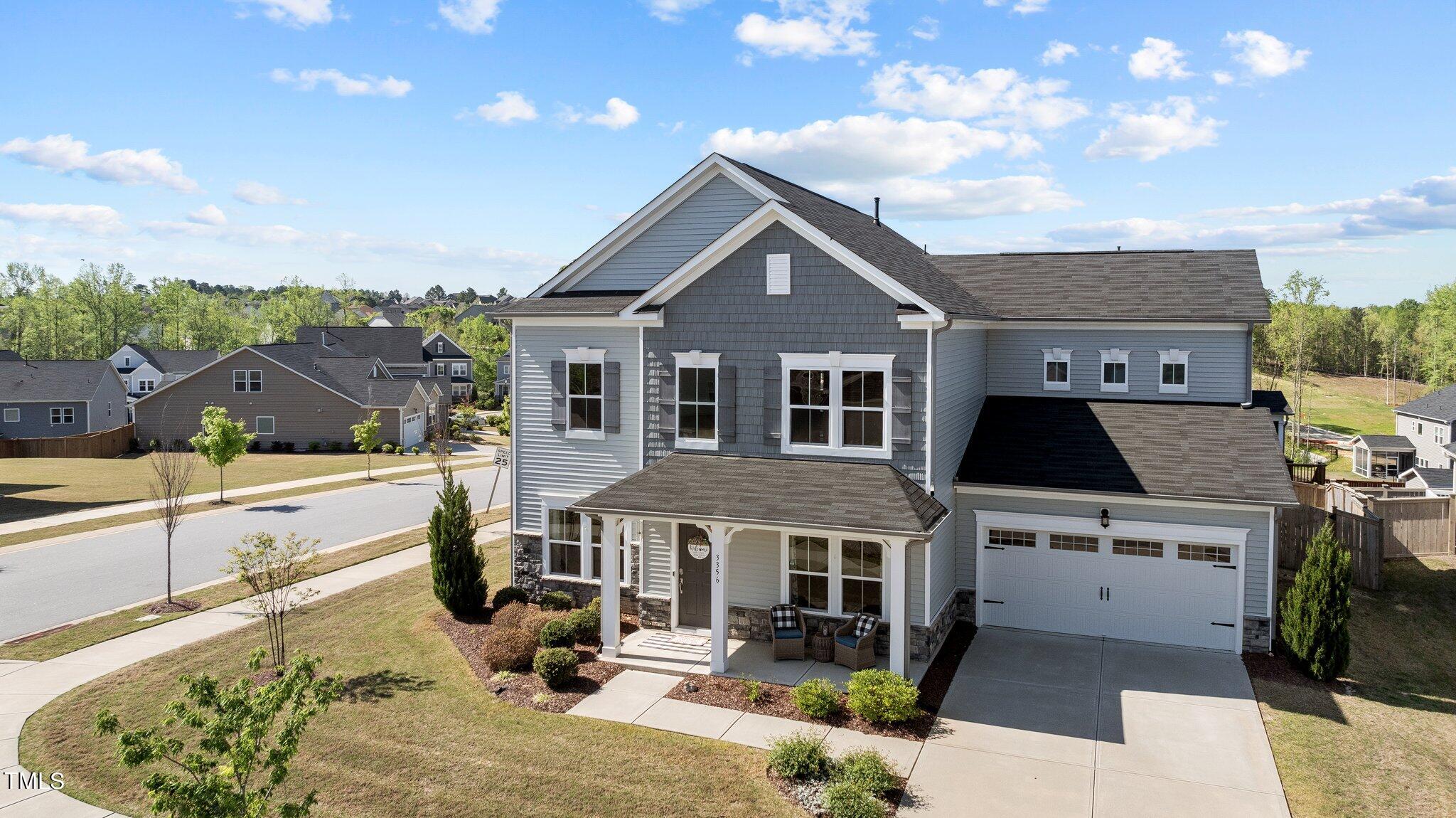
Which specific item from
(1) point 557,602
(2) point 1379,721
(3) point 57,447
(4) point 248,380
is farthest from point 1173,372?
(3) point 57,447

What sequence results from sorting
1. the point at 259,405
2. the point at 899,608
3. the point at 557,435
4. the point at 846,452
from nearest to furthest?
the point at 899,608, the point at 846,452, the point at 557,435, the point at 259,405

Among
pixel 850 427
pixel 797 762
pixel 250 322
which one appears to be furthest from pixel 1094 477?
pixel 250 322

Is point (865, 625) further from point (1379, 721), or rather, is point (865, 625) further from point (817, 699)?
point (1379, 721)

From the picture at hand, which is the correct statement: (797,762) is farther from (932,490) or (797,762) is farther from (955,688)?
(932,490)

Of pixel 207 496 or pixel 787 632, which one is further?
pixel 207 496

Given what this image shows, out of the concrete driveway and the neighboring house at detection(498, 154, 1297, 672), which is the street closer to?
the neighboring house at detection(498, 154, 1297, 672)

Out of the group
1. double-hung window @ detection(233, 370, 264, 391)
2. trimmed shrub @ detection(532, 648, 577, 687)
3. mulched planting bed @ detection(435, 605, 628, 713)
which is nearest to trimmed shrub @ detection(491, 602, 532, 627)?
mulched planting bed @ detection(435, 605, 628, 713)

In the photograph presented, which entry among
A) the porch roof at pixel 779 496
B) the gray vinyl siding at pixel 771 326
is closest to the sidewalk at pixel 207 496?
the porch roof at pixel 779 496
